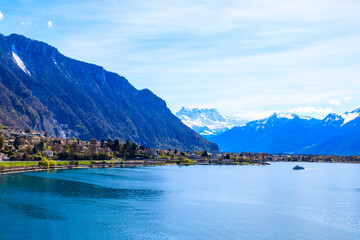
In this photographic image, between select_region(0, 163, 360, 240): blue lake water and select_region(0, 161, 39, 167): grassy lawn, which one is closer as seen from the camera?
select_region(0, 163, 360, 240): blue lake water

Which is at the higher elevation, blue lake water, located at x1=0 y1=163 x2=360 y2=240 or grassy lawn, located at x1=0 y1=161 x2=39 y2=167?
grassy lawn, located at x1=0 y1=161 x2=39 y2=167

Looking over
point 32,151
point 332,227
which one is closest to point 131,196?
point 332,227

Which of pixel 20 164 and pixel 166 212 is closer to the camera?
pixel 166 212

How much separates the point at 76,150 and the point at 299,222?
138328 millimetres

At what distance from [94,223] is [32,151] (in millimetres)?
108815

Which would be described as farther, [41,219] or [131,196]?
[131,196]

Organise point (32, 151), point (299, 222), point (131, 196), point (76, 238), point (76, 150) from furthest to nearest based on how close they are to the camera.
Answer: point (76, 150), point (32, 151), point (131, 196), point (299, 222), point (76, 238)

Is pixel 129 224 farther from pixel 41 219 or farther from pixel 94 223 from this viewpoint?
pixel 41 219

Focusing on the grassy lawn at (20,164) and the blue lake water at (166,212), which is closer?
the blue lake water at (166,212)

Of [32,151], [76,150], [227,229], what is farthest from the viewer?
[76,150]

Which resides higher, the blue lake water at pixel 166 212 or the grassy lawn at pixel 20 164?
the grassy lawn at pixel 20 164

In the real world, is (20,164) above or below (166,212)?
above

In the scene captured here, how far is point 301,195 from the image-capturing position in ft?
301

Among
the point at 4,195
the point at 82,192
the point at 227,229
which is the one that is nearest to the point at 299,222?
the point at 227,229
